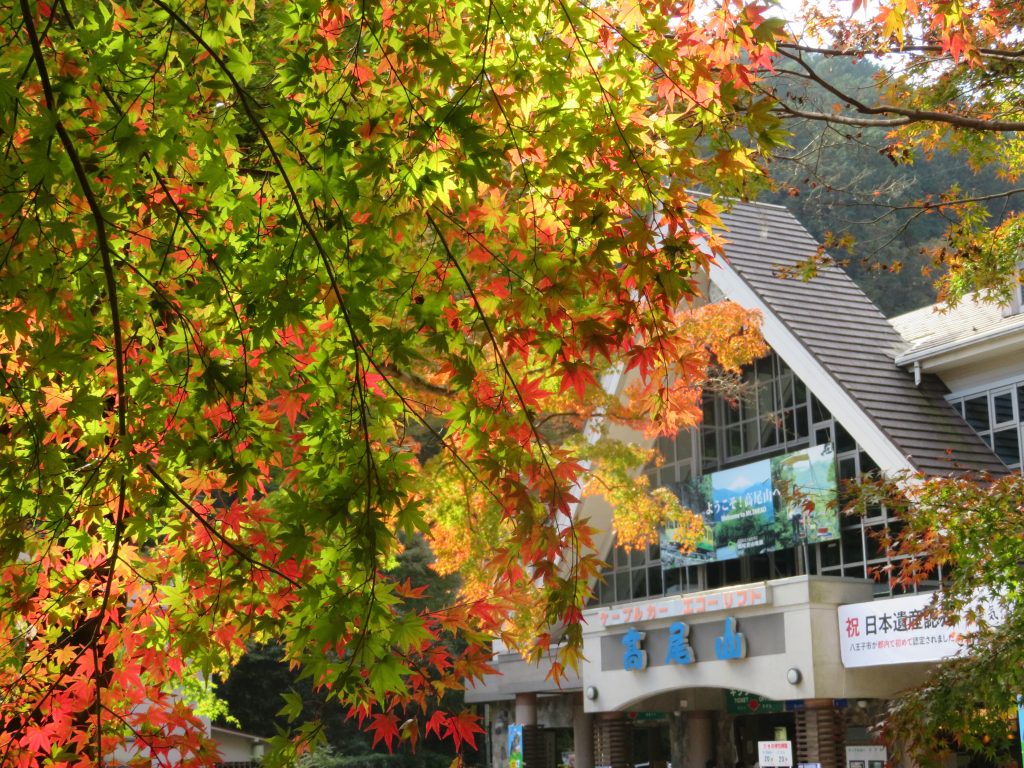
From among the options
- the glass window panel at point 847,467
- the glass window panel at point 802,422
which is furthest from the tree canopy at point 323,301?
the glass window panel at point 802,422

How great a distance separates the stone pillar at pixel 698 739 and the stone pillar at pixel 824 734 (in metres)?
4.60

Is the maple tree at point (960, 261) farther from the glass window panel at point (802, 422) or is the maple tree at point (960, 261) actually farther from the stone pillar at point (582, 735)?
the stone pillar at point (582, 735)

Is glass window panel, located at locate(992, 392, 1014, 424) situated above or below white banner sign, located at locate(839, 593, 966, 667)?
above

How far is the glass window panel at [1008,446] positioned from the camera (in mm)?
21578

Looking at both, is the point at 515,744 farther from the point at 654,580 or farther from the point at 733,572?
the point at 733,572

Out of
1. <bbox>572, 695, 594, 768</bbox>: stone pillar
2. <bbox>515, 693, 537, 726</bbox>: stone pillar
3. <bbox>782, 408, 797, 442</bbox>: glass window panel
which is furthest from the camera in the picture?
<bbox>515, 693, 537, 726</bbox>: stone pillar

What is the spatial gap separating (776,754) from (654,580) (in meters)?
8.12

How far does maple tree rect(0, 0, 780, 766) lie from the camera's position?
14.4ft

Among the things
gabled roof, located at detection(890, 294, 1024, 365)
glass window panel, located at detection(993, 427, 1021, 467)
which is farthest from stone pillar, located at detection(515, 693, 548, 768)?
glass window panel, located at detection(993, 427, 1021, 467)

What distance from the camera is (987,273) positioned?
10102 mm

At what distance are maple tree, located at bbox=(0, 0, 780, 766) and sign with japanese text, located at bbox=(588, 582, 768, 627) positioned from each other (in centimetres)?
1638

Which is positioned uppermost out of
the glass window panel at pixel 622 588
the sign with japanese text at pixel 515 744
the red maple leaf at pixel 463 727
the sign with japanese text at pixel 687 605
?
the glass window panel at pixel 622 588

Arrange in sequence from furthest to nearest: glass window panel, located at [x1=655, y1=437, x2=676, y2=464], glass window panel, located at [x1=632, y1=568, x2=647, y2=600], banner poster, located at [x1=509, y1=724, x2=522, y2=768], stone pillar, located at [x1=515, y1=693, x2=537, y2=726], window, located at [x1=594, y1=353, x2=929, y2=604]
Result: stone pillar, located at [x1=515, y1=693, x2=537, y2=726], banner poster, located at [x1=509, y1=724, x2=522, y2=768], glass window panel, located at [x1=632, y1=568, x2=647, y2=600], glass window panel, located at [x1=655, y1=437, x2=676, y2=464], window, located at [x1=594, y1=353, x2=929, y2=604]

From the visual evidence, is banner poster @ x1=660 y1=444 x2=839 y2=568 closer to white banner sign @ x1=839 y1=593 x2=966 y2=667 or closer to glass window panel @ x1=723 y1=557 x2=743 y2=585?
glass window panel @ x1=723 y1=557 x2=743 y2=585
